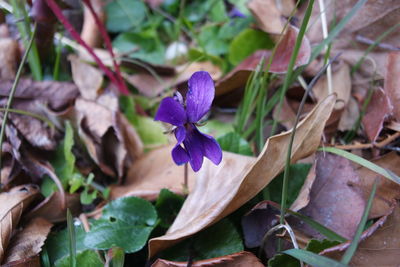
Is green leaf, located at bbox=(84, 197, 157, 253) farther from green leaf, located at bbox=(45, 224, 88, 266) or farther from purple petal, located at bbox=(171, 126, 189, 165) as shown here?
purple petal, located at bbox=(171, 126, 189, 165)

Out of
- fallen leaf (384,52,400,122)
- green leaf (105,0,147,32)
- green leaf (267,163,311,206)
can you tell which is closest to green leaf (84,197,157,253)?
green leaf (267,163,311,206)

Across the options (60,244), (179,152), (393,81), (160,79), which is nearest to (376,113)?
(393,81)

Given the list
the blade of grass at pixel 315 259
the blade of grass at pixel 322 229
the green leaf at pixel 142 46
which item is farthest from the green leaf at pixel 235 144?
the green leaf at pixel 142 46

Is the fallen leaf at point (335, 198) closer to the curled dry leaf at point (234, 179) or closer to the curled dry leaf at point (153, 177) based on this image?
the curled dry leaf at point (234, 179)

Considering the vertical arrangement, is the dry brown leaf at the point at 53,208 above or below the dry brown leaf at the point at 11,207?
below

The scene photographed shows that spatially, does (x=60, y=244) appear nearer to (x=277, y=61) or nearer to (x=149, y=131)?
(x=149, y=131)
